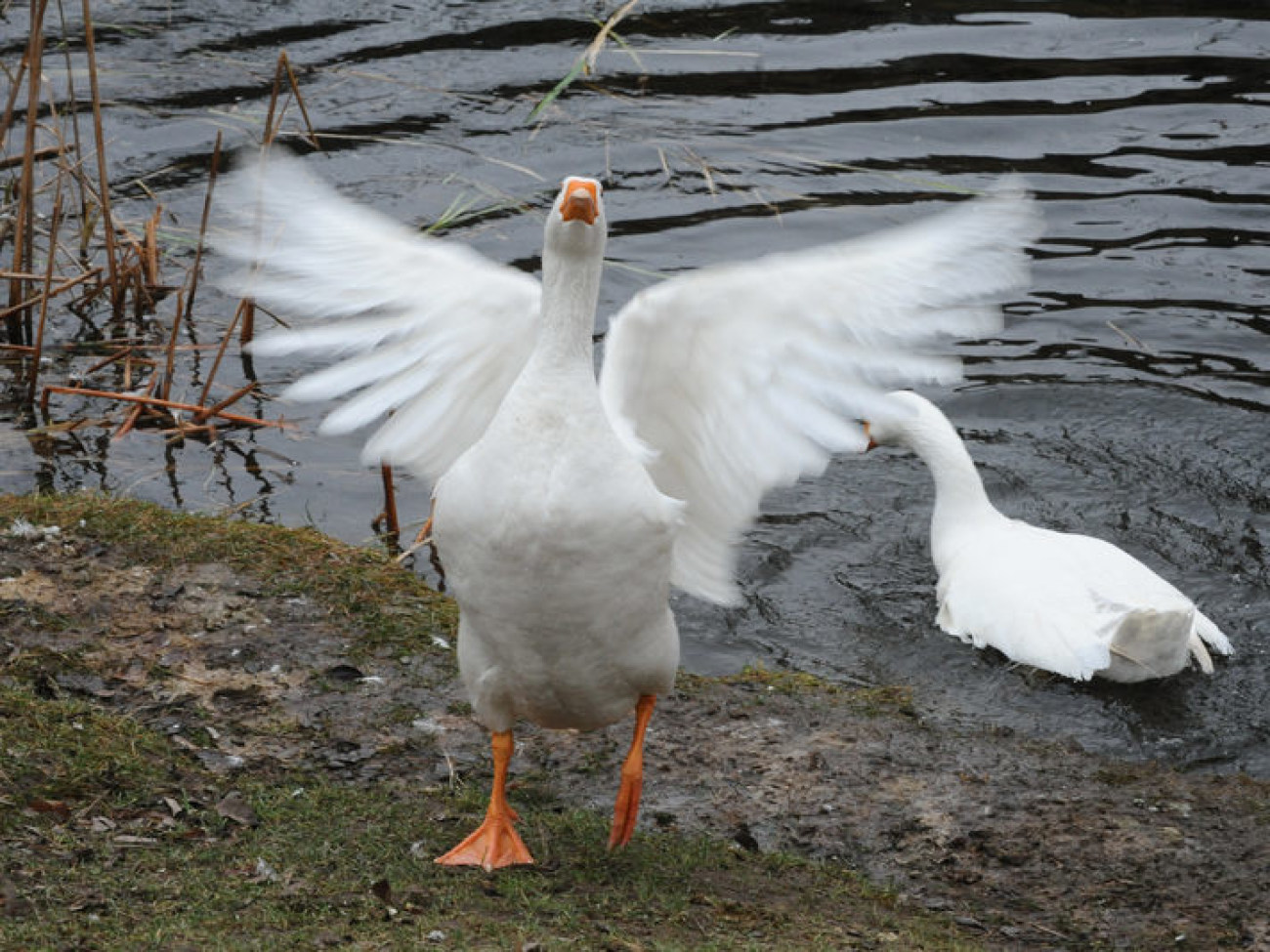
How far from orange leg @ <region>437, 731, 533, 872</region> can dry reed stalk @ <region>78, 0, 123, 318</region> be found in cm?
380

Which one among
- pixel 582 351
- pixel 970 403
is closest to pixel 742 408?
pixel 582 351

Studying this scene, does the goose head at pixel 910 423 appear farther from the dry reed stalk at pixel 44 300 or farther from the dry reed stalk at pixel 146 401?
the dry reed stalk at pixel 44 300

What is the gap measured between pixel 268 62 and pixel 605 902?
29.9 feet

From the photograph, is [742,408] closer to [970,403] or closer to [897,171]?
[970,403]

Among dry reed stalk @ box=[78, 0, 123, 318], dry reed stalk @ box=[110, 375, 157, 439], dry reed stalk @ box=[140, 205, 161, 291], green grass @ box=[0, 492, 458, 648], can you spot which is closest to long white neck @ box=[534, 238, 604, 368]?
green grass @ box=[0, 492, 458, 648]

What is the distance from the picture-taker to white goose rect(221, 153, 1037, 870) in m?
4.20

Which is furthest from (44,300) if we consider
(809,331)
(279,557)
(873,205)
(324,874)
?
(873,205)

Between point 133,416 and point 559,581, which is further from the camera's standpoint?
point 133,416

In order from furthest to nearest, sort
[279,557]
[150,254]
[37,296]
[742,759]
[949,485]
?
[150,254]
[37,296]
[949,485]
[279,557]
[742,759]

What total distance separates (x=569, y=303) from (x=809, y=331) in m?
0.67

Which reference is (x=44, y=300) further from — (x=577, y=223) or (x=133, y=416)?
(x=577, y=223)

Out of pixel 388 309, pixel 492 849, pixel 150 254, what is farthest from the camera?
pixel 150 254

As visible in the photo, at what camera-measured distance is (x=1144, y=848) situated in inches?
191

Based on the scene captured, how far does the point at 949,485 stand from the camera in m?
7.69
